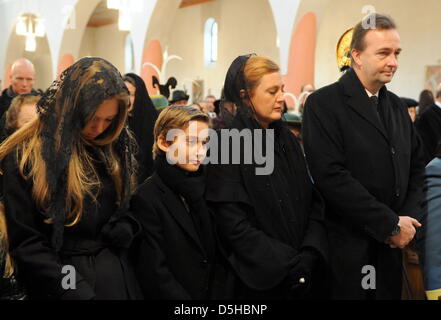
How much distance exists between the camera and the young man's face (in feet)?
8.29

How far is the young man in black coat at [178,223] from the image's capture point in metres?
2.35

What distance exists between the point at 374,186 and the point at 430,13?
1328 centimetres

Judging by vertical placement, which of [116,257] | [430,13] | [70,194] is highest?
[430,13]

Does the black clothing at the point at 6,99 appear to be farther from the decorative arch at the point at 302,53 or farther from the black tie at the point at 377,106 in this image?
the decorative arch at the point at 302,53

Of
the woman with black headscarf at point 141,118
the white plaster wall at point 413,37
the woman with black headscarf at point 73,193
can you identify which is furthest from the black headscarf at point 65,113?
the white plaster wall at point 413,37

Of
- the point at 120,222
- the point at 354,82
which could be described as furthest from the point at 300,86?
the point at 120,222

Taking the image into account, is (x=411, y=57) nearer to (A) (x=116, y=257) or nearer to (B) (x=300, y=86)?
(B) (x=300, y=86)

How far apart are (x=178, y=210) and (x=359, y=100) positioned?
3.90ft

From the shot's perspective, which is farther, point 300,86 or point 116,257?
point 300,86

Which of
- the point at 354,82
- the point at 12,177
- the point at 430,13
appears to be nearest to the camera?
the point at 12,177

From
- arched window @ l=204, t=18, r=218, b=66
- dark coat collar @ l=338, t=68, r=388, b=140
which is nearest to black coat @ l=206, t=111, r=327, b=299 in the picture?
dark coat collar @ l=338, t=68, r=388, b=140

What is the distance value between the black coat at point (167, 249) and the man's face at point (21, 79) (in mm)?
3800

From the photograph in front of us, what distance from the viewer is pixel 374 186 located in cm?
284

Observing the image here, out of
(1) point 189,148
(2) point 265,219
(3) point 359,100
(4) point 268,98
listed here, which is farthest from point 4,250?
(3) point 359,100
